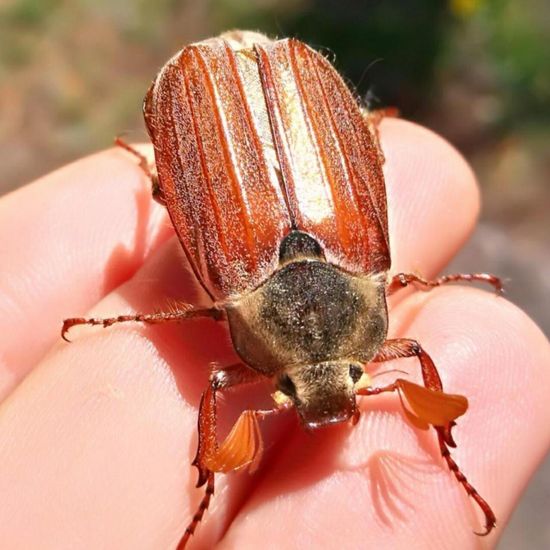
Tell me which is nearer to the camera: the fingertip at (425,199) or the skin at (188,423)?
the skin at (188,423)

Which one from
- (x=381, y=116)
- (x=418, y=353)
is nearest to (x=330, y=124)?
(x=381, y=116)

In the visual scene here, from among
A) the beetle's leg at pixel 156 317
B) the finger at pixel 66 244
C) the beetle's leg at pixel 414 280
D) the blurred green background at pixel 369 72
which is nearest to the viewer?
the beetle's leg at pixel 156 317

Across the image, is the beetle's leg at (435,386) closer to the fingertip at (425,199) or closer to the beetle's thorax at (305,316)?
the beetle's thorax at (305,316)

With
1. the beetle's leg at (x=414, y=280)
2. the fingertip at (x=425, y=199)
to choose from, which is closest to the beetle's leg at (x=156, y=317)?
the beetle's leg at (x=414, y=280)

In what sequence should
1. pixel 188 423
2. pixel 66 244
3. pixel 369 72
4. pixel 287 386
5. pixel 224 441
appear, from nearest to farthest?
pixel 224 441 → pixel 287 386 → pixel 188 423 → pixel 66 244 → pixel 369 72

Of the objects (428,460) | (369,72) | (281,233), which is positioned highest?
(281,233)

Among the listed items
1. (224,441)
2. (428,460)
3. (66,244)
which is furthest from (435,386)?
(66,244)

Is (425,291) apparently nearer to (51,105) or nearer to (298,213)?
(298,213)

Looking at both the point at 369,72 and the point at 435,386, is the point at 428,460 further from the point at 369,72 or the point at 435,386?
the point at 369,72
